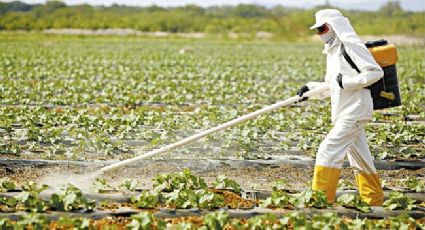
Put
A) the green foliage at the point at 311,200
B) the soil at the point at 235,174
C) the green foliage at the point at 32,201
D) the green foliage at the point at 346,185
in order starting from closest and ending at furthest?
the green foliage at the point at 32,201 < the green foliage at the point at 311,200 < the green foliage at the point at 346,185 < the soil at the point at 235,174

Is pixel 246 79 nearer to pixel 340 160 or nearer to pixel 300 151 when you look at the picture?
pixel 300 151

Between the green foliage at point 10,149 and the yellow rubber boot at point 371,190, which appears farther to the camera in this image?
the green foliage at point 10,149

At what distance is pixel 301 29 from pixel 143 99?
2257 inches

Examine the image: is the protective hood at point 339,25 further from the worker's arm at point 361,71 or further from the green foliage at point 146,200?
the green foliage at point 146,200

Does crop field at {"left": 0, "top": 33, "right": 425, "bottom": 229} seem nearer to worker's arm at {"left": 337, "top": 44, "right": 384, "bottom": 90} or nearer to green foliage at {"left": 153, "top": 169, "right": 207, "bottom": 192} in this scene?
green foliage at {"left": 153, "top": 169, "right": 207, "bottom": 192}

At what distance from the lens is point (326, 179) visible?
6.03 m

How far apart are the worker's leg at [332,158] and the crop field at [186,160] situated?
9.1 inches

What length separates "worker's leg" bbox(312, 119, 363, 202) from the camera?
6031 mm

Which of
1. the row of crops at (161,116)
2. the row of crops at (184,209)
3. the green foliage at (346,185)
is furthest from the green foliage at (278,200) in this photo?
the row of crops at (161,116)

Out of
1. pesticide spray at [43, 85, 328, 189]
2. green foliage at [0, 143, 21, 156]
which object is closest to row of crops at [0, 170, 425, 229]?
pesticide spray at [43, 85, 328, 189]

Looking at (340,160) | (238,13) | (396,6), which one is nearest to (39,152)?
(340,160)

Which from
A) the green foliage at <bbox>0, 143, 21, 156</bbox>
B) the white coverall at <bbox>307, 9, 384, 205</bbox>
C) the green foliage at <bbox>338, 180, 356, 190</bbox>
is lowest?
the green foliage at <bbox>338, 180, 356, 190</bbox>

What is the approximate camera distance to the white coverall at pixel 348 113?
6.03 meters

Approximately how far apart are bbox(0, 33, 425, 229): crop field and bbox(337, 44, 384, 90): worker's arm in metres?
1.06
